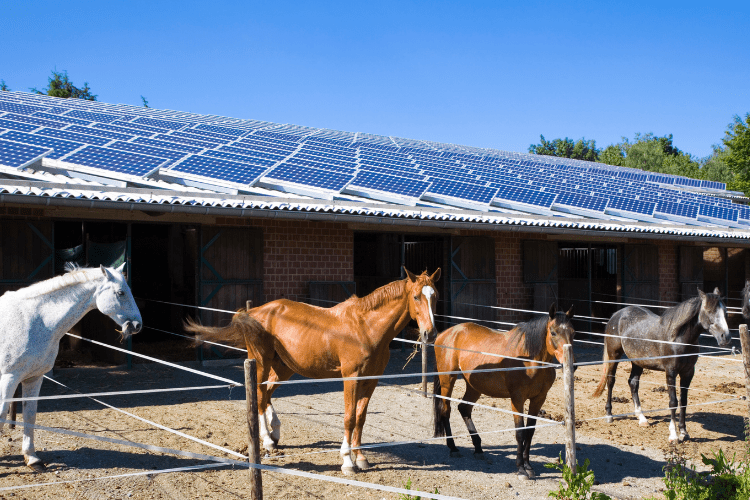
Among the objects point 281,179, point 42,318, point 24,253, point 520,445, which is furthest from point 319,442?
point 281,179

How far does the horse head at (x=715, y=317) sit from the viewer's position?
6250 millimetres

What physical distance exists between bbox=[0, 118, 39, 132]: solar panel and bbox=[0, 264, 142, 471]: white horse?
6.27 m

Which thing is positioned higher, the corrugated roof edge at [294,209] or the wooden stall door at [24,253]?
the corrugated roof edge at [294,209]

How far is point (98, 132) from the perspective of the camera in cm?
1120

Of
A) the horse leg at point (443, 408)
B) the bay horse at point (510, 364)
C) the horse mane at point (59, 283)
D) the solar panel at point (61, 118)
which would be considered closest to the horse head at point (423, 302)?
the bay horse at point (510, 364)

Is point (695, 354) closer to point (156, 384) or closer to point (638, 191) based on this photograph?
point (156, 384)

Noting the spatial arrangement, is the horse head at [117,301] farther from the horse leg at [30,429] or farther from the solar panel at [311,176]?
the solar panel at [311,176]

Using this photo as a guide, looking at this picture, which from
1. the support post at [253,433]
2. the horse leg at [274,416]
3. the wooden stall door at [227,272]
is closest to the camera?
the support post at [253,433]

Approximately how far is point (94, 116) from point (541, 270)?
10.6 metres

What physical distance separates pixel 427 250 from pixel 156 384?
793 centimetres

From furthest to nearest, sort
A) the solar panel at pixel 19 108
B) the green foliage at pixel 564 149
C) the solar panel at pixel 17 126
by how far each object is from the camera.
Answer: the green foliage at pixel 564 149 → the solar panel at pixel 19 108 → the solar panel at pixel 17 126

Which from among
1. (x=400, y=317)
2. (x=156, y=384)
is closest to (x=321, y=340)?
(x=400, y=317)

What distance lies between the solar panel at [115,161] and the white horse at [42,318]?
14.1 ft

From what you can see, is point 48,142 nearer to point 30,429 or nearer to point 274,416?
point 30,429
